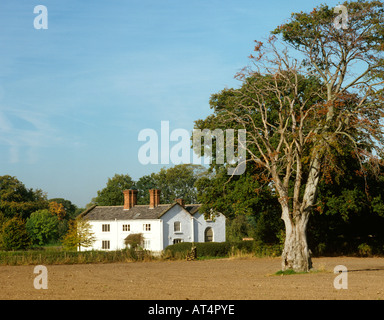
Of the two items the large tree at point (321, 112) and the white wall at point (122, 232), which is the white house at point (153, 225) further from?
the large tree at point (321, 112)

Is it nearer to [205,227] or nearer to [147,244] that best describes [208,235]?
[205,227]

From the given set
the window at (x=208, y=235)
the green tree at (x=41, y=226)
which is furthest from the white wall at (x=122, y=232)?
the green tree at (x=41, y=226)

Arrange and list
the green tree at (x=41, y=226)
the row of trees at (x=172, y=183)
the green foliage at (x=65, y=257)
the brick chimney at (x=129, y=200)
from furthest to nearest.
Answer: the row of trees at (x=172, y=183), the green tree at (x=41, y=226), the brick chimney at (x=129, y=200), the green foliage at (x=65, y=257)

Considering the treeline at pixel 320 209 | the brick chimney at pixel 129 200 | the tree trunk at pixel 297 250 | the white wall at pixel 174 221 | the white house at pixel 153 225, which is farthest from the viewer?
the brick chimney at pixel 129 200

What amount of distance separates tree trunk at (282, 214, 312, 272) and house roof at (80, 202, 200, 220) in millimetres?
40399

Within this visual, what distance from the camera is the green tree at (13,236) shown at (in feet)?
164

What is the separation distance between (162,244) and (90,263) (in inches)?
1056

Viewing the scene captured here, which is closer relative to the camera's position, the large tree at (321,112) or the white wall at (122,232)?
the large tree at (321,112)

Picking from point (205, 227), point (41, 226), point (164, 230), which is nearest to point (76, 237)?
point (164, 230)

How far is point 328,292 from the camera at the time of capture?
682 inches

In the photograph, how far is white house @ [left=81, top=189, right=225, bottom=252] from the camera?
6769cm

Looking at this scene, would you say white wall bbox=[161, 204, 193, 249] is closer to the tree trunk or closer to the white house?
the white house
